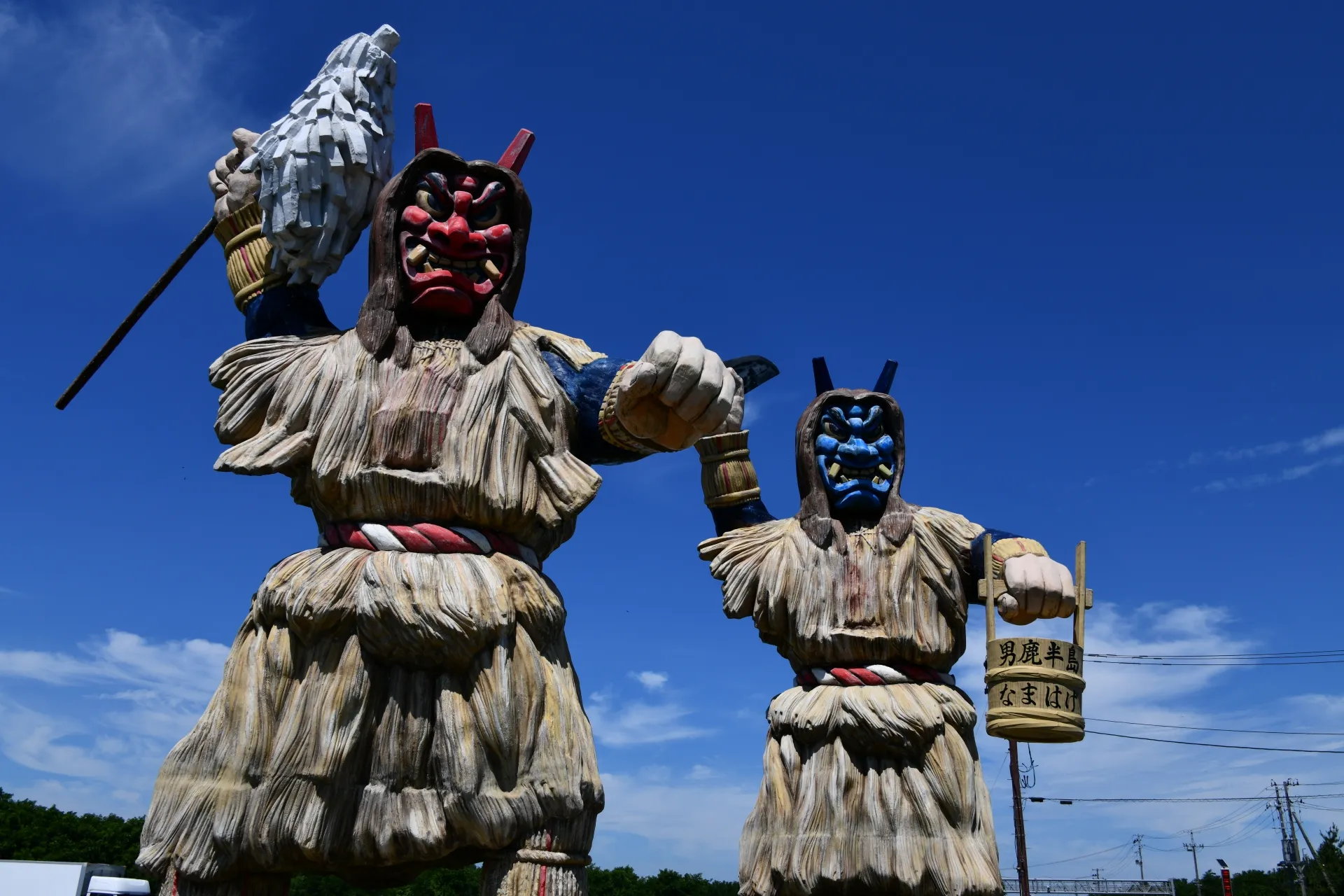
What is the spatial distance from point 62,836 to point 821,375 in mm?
14299

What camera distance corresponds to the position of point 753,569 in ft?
15.3

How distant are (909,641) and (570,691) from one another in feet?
5.66

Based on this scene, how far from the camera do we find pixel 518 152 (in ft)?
11.6

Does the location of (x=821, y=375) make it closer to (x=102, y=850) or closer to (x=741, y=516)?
(x=741, y=516)

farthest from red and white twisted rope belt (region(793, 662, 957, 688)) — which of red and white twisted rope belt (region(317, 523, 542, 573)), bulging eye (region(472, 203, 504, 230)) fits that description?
bulging eye (region(472, 203, 504, 230))

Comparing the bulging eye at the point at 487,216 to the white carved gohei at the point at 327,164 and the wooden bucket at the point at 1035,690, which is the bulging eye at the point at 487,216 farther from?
the wooden bucket at the point at 1035,690

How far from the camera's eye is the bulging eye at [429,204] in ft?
10.7

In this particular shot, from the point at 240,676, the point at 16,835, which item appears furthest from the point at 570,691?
the point at 16,835

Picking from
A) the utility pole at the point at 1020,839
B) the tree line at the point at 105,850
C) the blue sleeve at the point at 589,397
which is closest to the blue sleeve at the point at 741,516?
the blue sleeve at the point at 589,397

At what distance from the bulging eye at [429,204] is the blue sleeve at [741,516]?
6.68 ft

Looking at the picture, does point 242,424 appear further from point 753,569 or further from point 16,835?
point 16,835

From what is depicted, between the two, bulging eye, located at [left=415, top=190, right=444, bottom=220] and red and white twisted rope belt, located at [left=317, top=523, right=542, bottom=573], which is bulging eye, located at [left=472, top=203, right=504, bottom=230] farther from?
red and white twisted rope belt, located at [left=317, top=523, right=542, bottom=573]

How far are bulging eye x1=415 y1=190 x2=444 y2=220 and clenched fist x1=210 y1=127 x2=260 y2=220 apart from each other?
53cm

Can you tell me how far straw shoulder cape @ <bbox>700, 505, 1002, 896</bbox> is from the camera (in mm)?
4184
